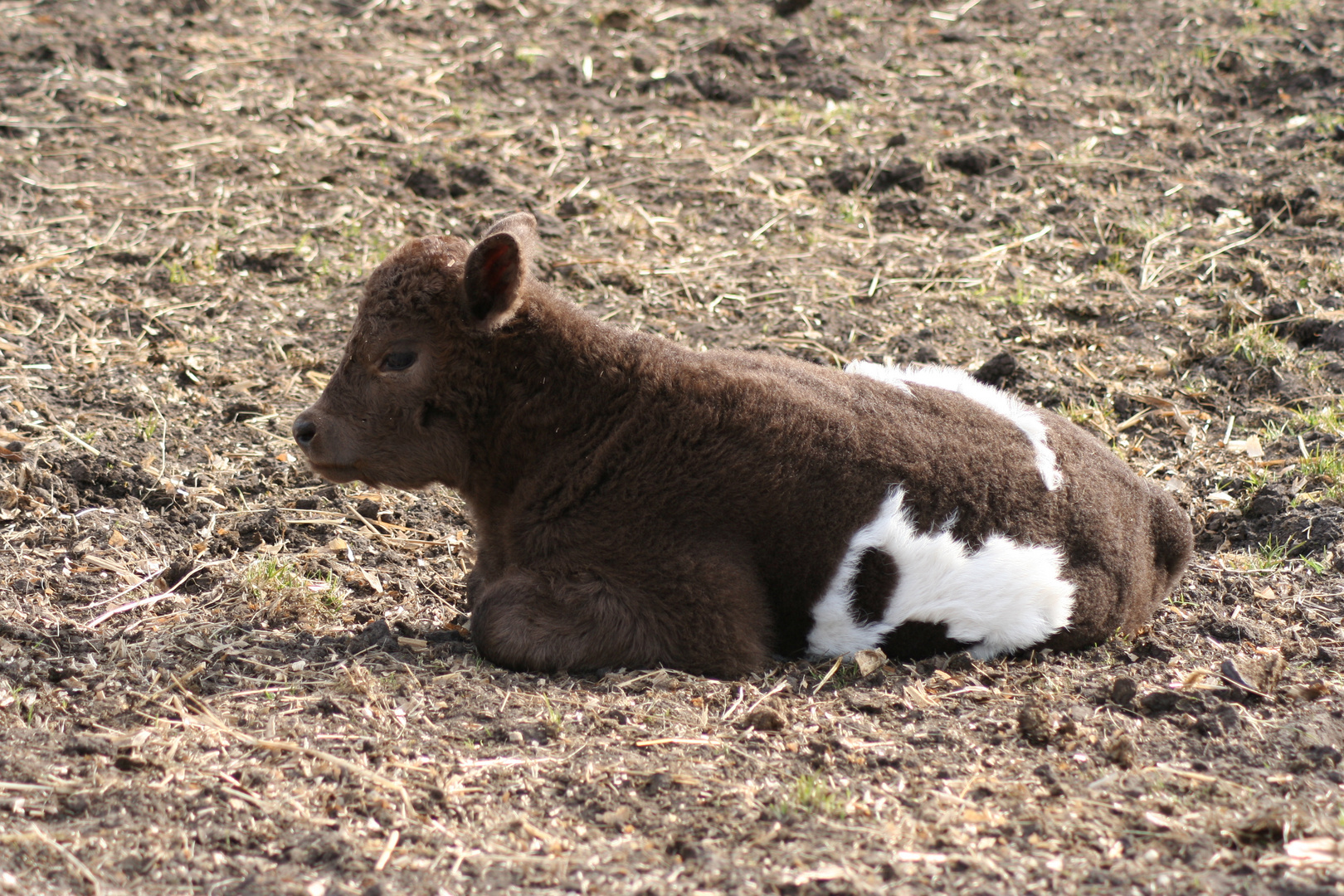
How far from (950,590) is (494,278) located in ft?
7.50

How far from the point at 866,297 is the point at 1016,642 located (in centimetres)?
404

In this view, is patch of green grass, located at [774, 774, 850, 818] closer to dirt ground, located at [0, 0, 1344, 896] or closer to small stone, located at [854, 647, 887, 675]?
dirt ground, located at [0, 0, 1344, 896]

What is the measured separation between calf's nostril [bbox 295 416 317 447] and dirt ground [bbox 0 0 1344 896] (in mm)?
671

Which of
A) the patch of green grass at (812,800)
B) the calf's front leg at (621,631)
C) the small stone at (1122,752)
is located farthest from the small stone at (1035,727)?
the calf's front leg at (621,631)

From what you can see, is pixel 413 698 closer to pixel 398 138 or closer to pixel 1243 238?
pixel 398 138

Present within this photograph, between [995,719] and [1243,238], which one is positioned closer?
[995,719]

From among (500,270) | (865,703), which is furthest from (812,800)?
(500,270)

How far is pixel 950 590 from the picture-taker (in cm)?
539

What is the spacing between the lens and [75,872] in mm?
3650

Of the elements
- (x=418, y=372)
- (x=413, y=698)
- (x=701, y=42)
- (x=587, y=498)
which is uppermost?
(x=701, y=42)

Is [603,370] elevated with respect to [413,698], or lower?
elevated

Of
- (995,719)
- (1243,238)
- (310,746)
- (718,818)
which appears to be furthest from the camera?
(1243,238)

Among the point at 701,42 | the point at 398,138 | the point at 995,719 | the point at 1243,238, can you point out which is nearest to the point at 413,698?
the point at 995,719

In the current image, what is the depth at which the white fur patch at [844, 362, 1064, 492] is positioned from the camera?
5.58 m
